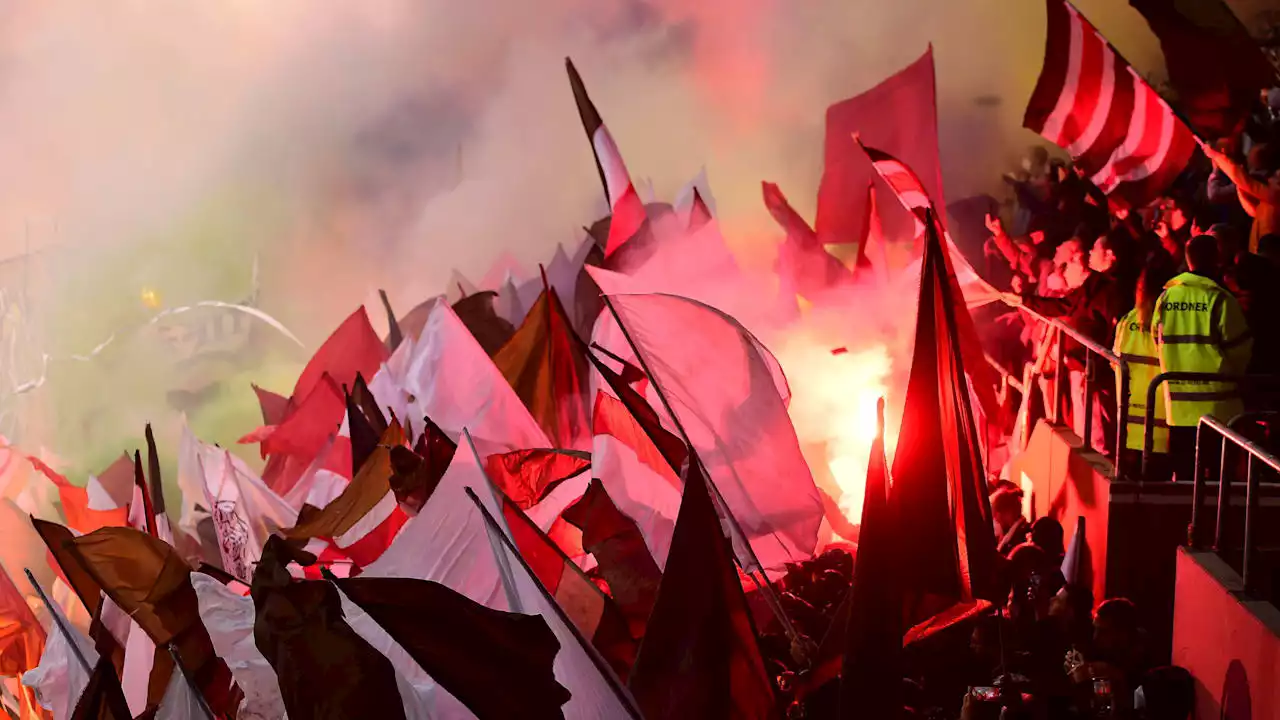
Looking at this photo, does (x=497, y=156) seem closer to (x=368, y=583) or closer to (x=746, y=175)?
(x=746, y=175)

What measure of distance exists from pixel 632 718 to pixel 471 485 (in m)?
1.55

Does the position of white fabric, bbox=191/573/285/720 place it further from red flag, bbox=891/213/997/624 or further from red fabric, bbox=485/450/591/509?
red flag, bbox=891/213/997/624

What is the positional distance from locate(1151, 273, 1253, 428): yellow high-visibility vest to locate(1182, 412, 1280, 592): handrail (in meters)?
0.25

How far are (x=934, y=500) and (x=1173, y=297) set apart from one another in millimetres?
1726

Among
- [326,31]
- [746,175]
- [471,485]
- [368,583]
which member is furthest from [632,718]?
[326,31]

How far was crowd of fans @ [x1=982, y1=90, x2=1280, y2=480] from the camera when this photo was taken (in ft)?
16.4

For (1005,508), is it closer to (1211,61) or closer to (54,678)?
(1211,61)

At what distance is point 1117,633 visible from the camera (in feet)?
14.5

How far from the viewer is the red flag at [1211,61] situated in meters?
5.95

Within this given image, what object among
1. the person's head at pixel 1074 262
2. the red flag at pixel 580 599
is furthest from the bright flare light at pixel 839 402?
the red flag at pixel 580 599

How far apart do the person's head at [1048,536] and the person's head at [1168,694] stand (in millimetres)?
970

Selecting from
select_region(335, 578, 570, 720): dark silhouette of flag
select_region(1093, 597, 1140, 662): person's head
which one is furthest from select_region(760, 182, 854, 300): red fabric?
select_region(335, 578, 570, 720): dark silhouette of flag

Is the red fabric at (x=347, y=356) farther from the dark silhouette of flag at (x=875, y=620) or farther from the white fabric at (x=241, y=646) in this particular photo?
the dark silhouette of flag at (x=875, y=620)

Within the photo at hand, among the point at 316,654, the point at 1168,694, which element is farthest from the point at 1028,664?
the point at 316,654
